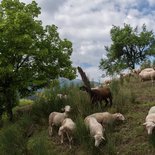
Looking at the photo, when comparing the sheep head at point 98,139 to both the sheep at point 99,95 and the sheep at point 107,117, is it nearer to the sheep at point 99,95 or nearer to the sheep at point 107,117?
the sheep at point 107,117

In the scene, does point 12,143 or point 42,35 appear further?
point 42,35

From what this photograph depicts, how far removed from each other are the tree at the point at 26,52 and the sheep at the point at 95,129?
7.14 m

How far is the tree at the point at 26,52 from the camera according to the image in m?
21.5

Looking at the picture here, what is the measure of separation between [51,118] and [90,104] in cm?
192

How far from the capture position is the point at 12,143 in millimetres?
15688

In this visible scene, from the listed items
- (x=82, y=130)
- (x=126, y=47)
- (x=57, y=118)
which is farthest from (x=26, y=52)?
(x=126, y=47)

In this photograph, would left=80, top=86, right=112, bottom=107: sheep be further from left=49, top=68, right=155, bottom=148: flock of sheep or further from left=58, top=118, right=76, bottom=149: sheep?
left=58, top=118, right=76, bottom=149: sheep

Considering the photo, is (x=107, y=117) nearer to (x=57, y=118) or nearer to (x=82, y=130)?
(x=82, y=130)

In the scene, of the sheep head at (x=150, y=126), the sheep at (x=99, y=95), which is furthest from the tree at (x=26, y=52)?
the sheep head at (x=150, y=126)

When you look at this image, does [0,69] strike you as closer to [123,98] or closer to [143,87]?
[123,98]

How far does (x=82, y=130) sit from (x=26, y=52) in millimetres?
8306

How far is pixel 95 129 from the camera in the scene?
1432cm

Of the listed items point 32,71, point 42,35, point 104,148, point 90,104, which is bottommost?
point 104,148

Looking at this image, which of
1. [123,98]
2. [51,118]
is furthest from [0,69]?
[123,98]
